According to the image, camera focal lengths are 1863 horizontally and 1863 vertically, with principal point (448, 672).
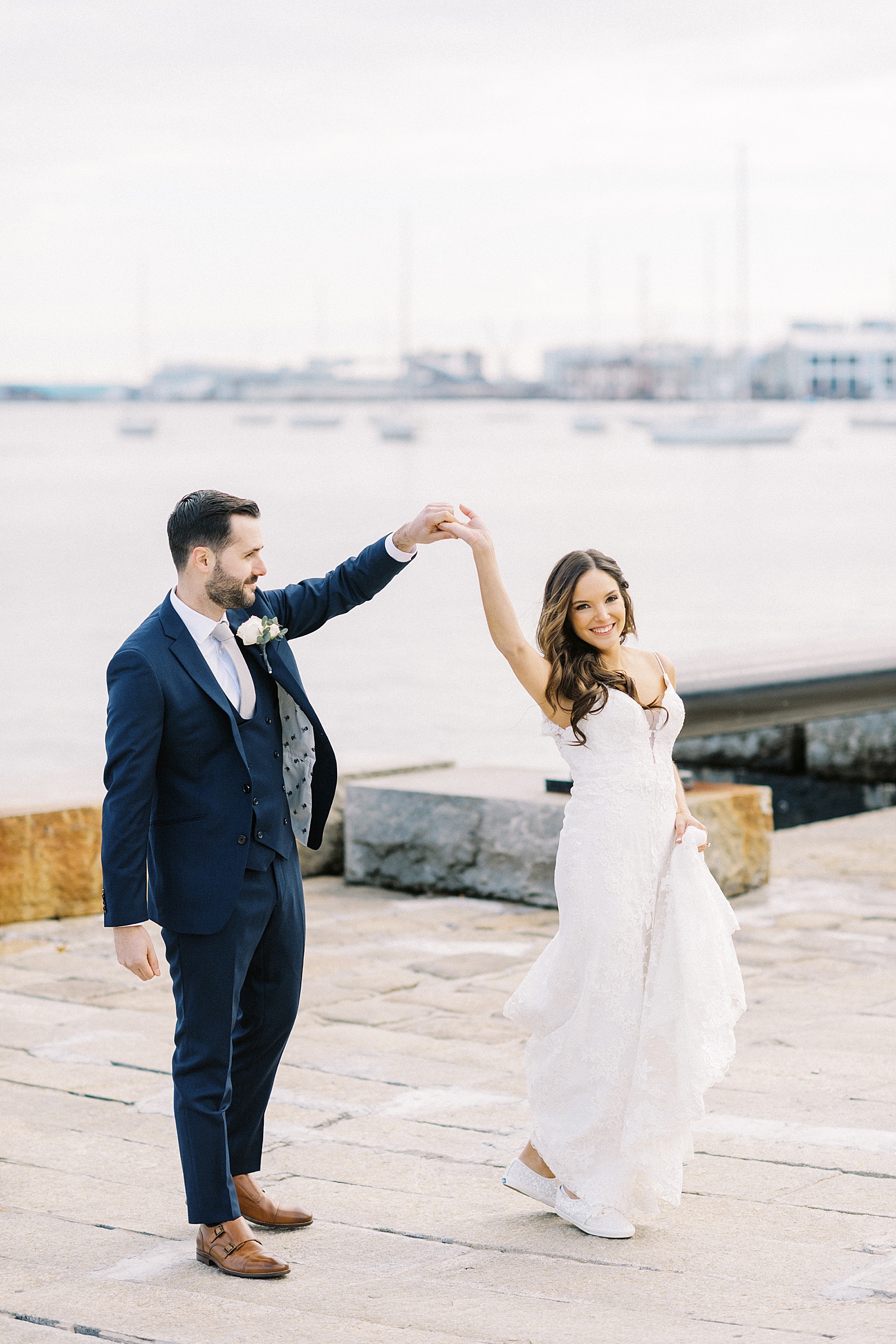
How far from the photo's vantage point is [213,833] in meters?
3.91

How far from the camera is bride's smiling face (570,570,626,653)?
14.0 feet

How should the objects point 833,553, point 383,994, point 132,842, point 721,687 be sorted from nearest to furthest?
point 132,842, point 383,994, point 721,687, point 833,553

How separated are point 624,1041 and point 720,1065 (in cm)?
22

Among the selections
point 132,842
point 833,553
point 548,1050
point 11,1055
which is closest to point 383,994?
point 11,1055

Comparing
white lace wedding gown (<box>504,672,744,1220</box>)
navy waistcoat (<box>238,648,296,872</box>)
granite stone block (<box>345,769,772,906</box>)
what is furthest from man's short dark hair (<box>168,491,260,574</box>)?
granite stone block (<box>345,769,772,906</box>)

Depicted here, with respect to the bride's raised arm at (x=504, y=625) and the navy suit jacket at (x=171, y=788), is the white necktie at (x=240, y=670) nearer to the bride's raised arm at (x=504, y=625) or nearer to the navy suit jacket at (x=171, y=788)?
the navy suit jacket at (x=171, y=788)

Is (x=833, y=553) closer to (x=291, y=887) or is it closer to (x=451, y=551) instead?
(x=451, y=551)

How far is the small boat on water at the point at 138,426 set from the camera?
15775 centimetres

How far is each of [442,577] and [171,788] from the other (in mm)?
41177

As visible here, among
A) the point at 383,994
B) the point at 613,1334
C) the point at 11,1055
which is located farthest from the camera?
the point at 383,994

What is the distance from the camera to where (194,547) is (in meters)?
3.95

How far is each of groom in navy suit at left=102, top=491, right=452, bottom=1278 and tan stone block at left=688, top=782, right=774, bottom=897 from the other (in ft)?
12.2

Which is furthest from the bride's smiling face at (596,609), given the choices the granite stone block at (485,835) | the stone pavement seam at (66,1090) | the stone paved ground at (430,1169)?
the granite stone block at (485,835)

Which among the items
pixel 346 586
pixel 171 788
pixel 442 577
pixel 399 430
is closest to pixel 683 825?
pixel 346 586
